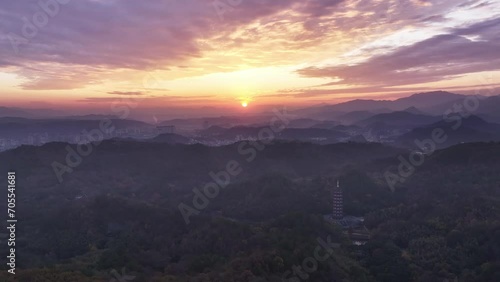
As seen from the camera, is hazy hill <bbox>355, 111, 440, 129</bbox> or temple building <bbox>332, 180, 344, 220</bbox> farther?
hazy hill <bbox>355, 111, 440, 129</bbox>

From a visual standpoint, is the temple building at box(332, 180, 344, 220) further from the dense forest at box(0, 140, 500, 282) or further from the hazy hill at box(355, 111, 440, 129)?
the hazy hill at box(355, 111, 440, 129)

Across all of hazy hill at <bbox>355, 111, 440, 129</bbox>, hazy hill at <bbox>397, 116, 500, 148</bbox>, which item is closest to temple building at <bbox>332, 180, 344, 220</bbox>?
hazy hill at <bbox>397, 116, 500, 148</bbox>

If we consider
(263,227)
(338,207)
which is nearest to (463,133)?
(338,207)

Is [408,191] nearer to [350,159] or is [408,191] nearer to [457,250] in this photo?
[457,250]

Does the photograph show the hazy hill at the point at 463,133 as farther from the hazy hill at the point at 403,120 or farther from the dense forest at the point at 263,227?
the dense forest at the point at 263,227

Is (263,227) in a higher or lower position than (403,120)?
lower

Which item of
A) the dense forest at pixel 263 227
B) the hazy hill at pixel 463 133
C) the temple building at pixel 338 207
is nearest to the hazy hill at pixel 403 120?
the hazy hill at pixel 463 133

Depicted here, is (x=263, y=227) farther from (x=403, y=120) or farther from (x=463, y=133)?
(x=403, y=120)

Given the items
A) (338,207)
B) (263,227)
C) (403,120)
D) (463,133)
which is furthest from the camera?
(403,120)

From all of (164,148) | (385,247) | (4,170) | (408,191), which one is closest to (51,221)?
(385,247)

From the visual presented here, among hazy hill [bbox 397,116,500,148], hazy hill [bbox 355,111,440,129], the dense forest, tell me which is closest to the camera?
the dense forest
